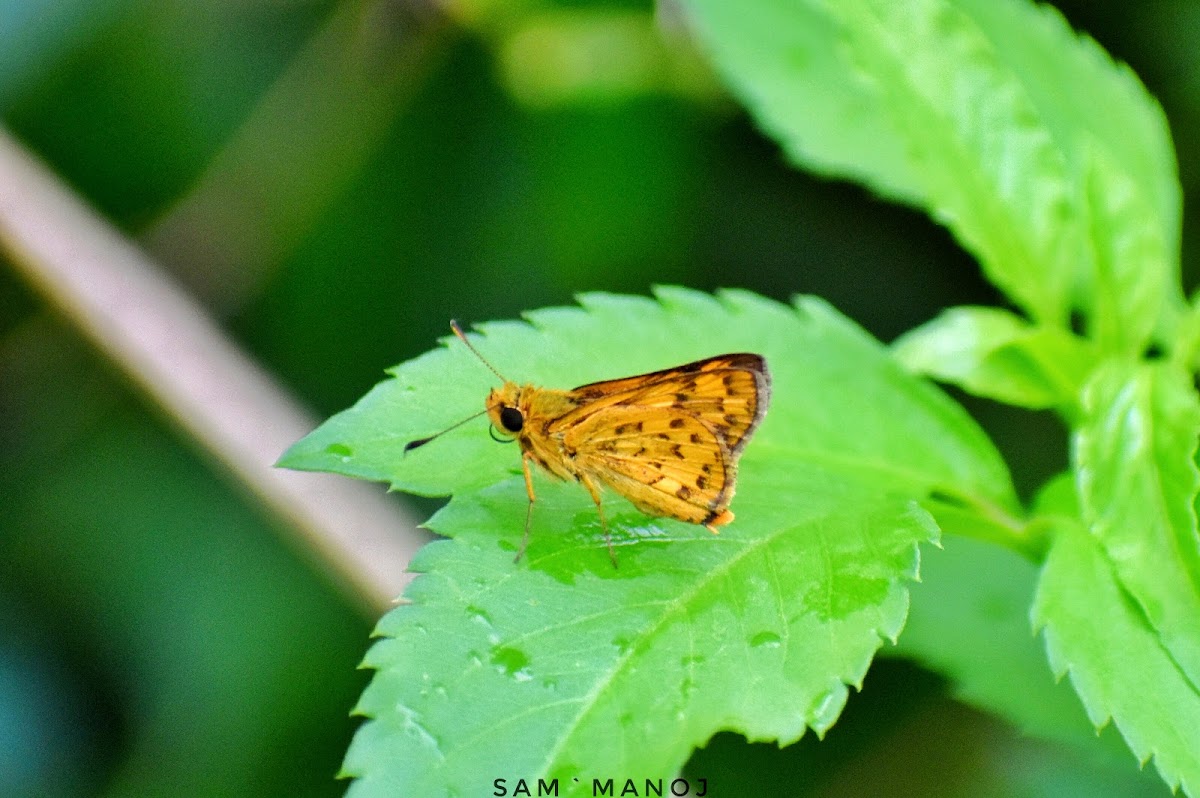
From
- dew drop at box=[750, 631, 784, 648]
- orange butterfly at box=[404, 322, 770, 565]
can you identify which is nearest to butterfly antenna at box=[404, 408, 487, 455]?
orange butterfly at box=[404, 322, 770, 565]

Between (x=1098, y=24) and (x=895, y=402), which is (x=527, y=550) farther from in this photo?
(x=1098, y=24)

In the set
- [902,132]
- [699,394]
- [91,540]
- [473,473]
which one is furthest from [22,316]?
[902,132]

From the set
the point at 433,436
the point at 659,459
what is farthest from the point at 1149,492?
the point at 433,436

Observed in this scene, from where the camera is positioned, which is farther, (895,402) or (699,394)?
(895,402)

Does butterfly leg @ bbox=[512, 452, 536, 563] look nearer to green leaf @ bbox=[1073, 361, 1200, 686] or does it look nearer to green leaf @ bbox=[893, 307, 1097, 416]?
green leaf @ bbox=[893, 307, 1097, 416]

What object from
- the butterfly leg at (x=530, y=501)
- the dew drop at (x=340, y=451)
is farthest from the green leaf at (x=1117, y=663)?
the dew drop at (x=340, y=451)

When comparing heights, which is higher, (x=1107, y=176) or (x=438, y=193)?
(x=438, y=193)
